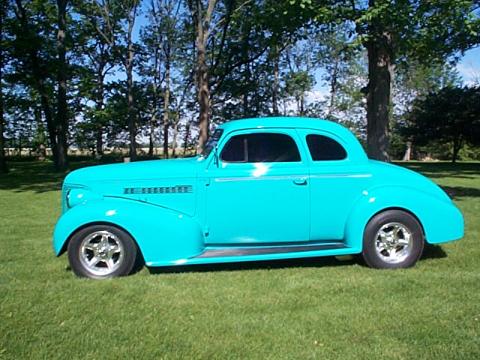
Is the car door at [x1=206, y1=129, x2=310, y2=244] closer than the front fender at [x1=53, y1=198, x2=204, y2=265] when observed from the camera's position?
No

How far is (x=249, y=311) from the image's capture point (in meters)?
4.42

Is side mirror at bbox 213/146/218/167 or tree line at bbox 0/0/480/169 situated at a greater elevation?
tree line at bbox 0/0/480/169

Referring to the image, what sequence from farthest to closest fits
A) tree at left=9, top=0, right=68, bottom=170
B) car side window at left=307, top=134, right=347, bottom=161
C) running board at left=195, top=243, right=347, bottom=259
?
1. tree at left=9, top=0, right=68, bottom=170
2. car side window at left=307, top=134, right=347, bottom=161
3. running board at left=195, top=243, right=347, bottom=259

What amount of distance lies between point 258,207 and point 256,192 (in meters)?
0.18

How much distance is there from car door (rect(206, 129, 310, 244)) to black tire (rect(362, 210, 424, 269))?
780mm

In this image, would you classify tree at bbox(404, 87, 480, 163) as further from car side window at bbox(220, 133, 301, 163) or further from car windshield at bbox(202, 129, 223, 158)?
car windshield at bbox(202, 129, 223, 158)

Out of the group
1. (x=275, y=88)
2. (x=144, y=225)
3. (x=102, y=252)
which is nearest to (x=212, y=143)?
(x=144, y=225)

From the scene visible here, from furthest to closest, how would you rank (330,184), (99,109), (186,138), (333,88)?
(186,138), (333,88), (99,109), (330,184)

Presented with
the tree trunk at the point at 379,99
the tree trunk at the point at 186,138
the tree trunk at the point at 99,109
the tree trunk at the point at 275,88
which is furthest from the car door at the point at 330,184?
the tree trunk at the point at 186,138

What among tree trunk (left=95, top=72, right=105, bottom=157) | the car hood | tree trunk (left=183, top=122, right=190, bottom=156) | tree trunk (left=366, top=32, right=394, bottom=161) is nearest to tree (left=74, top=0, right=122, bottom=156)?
tree trunk (left=95, top=72, right=105, bottom=157)

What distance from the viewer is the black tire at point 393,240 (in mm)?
5656

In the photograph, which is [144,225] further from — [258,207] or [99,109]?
[99,109]

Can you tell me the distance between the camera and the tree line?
12.3 metres

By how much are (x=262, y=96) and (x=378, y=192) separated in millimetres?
34938
